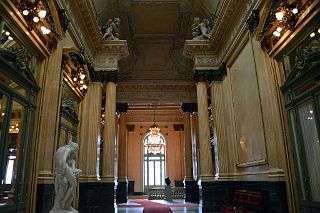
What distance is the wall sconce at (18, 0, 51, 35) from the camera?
4491 mm

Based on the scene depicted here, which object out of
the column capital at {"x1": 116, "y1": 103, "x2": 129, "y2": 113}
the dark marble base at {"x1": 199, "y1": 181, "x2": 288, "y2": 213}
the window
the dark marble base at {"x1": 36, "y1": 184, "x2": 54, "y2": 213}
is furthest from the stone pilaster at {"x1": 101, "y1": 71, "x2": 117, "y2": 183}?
Result: the window

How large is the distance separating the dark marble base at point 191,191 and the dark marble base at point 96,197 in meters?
5.36

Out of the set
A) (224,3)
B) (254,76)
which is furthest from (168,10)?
(254,76)

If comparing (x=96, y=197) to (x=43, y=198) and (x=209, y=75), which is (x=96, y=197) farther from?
(x=209, y=75)

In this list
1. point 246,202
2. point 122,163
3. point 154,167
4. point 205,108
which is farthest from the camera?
point 154,167

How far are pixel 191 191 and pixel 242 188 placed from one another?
594 cm

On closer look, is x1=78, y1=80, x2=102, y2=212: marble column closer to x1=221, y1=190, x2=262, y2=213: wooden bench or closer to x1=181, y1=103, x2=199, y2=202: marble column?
x1=221, y1=190, x2=262, y2=213: wooden bench

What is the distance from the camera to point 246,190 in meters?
7.09

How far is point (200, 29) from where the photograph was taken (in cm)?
990

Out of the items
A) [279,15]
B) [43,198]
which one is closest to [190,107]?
[279,15]

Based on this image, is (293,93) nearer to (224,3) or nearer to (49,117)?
(224,3)

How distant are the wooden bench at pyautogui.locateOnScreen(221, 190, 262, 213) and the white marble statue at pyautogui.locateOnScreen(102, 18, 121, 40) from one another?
6396 mm

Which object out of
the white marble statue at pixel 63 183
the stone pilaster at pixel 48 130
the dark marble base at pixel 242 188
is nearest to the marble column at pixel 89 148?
the stone pilaster at pixel 48 130

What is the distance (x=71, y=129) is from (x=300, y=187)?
219 inches
